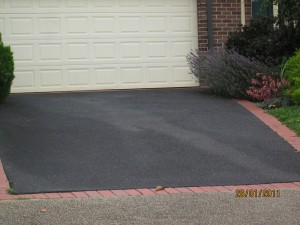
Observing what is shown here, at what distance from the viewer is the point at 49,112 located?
533 inches

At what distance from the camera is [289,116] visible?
42.4 ft

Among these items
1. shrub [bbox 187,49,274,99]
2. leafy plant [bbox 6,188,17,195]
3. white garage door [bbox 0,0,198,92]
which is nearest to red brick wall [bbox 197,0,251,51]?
white garage door [bbox 0,0,198,92]

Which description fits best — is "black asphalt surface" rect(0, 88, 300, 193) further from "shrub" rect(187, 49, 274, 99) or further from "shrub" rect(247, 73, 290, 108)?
"shrub" rect(247, 73, 290, 108)

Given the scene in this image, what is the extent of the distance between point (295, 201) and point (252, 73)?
6558 mm

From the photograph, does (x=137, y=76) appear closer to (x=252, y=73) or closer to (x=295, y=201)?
(x=252, y=73)

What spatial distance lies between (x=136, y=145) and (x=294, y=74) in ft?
13.3

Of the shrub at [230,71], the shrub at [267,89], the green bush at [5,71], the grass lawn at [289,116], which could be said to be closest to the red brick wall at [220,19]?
the shrub at [230,71]

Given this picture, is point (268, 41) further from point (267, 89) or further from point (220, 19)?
point (220, 19)

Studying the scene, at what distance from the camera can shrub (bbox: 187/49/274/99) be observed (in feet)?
48.2

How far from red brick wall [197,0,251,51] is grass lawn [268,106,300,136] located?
374 centimetres

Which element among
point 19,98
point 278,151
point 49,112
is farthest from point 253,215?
point 19,98

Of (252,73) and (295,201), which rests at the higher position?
(252,73)

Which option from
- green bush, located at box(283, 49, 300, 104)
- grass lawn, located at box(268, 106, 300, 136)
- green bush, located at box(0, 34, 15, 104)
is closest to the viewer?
grass lawn, located at box(268, 106, 300, 136)

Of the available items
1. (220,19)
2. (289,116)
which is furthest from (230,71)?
(220,19)
